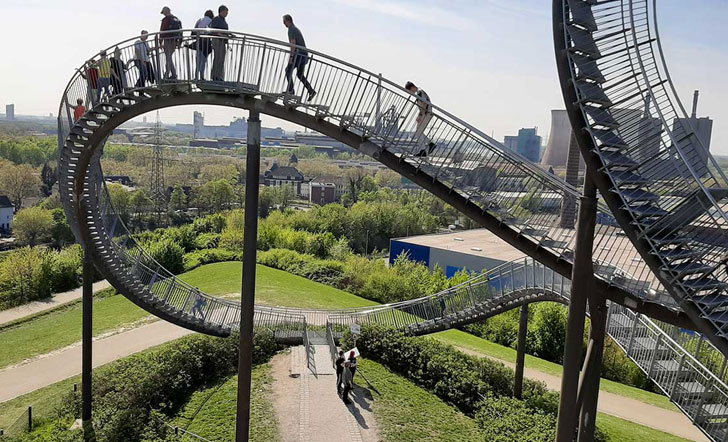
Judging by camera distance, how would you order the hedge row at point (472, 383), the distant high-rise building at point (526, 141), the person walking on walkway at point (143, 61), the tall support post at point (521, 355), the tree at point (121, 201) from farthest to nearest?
the distant high-rise building at point (526, 141), the tree at point (121, 201), the tall support post at point (521, 355), the hedge row at point (472, 383), the person walking on walkway at point (143, 61)

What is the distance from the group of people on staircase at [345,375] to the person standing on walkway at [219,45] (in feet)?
26.3

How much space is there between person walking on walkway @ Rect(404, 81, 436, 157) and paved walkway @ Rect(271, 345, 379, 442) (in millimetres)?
6956

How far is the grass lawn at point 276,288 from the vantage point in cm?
2906

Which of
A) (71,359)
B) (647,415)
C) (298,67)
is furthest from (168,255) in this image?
(647,415)

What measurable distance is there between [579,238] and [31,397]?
16470mm

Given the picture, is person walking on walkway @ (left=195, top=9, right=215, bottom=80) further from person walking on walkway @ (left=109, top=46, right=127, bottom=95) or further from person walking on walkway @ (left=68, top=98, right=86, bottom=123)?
person walking on walkway @ (left=68, top=98, right=86, bottom=123)

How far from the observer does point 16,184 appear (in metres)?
65.3

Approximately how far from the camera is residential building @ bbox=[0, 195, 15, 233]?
200ft

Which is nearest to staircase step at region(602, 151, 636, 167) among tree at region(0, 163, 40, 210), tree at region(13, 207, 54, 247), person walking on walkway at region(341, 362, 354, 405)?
person walking on walkway at region(341, 362, 354, 405)

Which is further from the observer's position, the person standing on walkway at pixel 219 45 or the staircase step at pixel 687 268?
the person standing on walkway at pixel 219 45

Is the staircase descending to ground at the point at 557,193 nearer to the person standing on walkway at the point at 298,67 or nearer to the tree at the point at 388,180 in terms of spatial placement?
the person standing on walkway at the point at 298,67

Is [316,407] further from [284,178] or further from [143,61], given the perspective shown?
[284,178]

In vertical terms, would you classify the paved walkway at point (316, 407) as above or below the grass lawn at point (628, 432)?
above

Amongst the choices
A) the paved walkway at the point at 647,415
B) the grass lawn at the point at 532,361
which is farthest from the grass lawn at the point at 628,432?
the grass lawn at the point at 532,361
